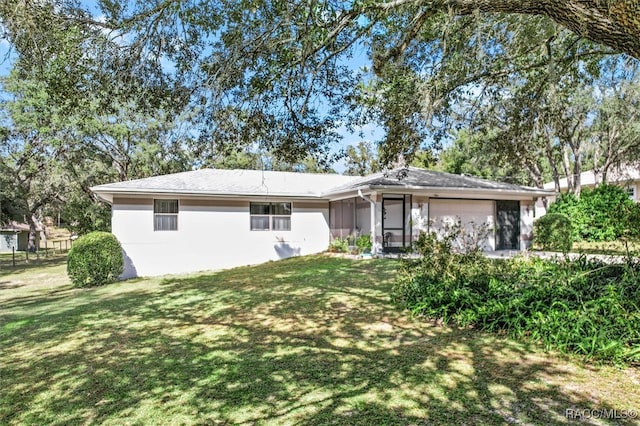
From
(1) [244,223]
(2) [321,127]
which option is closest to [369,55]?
(2) [321,127]

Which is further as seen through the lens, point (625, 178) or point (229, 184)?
point (625, 178)

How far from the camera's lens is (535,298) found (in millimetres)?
5402

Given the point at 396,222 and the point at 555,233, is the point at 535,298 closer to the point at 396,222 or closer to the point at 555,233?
the point at 396,222

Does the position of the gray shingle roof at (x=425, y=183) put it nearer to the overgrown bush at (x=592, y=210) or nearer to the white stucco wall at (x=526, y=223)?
the white stucco wall at (x=526, y=223)

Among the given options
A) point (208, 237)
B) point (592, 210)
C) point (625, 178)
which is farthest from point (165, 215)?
point (625, 178)

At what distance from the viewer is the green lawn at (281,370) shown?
347 cm

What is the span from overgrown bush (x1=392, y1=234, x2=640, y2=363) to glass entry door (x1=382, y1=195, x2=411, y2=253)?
7.94 m

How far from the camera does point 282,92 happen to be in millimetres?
5828

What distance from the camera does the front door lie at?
651 inches

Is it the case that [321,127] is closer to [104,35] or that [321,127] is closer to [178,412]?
[104,35]

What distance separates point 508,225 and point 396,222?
474 cm

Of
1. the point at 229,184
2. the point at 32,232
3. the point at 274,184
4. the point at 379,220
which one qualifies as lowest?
the point at 32,232

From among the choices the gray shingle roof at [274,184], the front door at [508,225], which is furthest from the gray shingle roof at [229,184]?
the front door at [508,225]

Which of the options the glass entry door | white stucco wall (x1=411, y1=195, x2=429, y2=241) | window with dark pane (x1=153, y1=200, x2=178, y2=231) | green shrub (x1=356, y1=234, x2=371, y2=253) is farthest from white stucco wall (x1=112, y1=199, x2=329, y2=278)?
white stucco wall (x1=411, y1=195, x2=429, y2=241)
